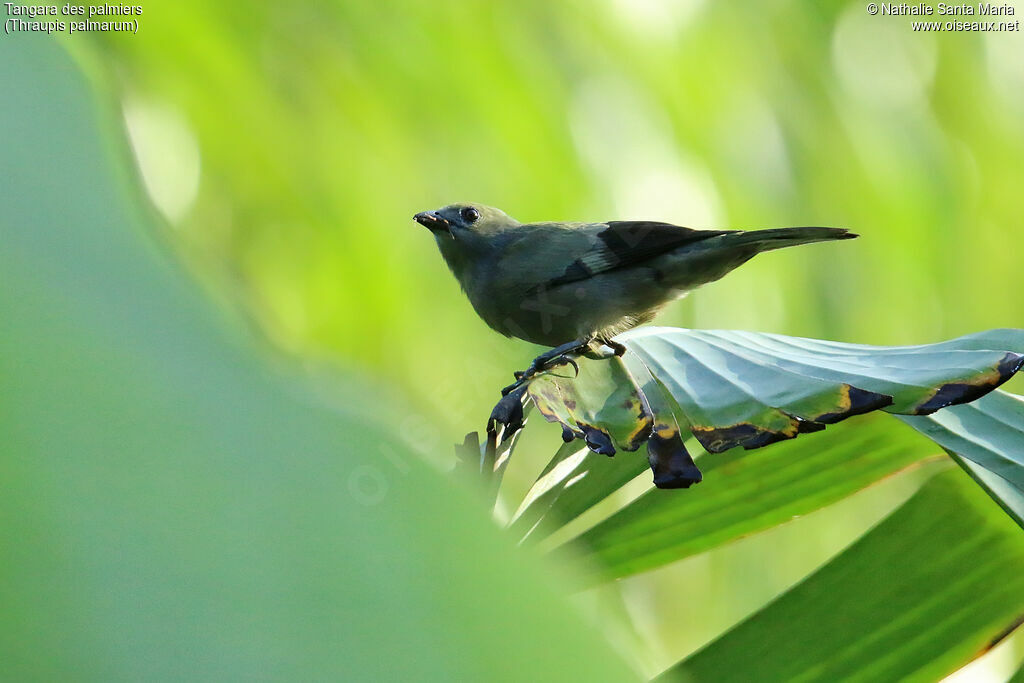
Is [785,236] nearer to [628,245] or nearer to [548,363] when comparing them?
[628,245]

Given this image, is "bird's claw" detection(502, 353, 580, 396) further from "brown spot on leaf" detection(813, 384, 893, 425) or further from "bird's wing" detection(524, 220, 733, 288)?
"bird's wing" detection(524, 220, 733, 288)

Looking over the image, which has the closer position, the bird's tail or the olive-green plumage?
the bird's tail

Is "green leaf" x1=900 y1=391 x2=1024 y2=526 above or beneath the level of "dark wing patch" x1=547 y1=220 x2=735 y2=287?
beneath

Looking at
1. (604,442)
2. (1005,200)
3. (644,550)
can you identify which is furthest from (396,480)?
(1005,200)

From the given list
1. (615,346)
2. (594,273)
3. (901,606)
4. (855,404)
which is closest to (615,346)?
(615,346)

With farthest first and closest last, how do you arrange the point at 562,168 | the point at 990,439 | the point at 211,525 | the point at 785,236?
the point at 562,168
the point at 785,236
the point at 990,439
the point at 211,525

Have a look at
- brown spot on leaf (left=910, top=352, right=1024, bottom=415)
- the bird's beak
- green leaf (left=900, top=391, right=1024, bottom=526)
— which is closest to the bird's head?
the bird's beak

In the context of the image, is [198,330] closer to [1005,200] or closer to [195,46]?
[195,46]

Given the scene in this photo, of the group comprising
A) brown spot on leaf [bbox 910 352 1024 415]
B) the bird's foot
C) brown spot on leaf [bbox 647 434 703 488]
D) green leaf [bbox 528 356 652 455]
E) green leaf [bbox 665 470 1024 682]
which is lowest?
green leaf [bbox 665 470 1024 682]

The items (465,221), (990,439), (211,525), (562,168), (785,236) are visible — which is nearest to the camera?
(211,525)
